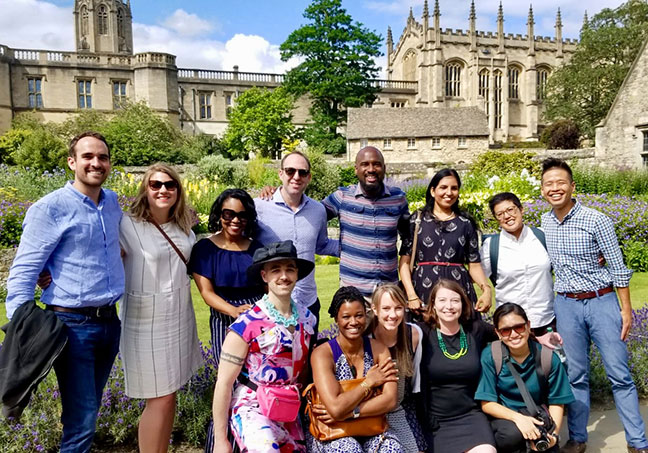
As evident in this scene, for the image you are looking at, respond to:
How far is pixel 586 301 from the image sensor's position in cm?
354

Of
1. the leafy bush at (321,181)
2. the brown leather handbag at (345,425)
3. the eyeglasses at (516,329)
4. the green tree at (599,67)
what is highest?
the green tree at (599,67)

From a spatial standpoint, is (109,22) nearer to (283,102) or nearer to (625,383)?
(283,102)

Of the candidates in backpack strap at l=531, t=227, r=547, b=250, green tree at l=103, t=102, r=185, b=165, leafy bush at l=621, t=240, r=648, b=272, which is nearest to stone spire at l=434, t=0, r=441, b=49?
green tree at l=103, t=102, r=185, b=165

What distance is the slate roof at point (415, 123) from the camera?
30984mm

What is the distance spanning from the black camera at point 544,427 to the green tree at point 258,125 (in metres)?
32.0

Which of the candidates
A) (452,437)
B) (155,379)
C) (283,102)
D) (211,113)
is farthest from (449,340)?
(211,113)

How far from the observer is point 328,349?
3.02 metres

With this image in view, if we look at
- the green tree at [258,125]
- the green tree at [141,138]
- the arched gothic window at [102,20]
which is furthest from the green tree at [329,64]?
the arched gothic window at [102,20]

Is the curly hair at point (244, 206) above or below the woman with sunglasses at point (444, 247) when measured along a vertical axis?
above

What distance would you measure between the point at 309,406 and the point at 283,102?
33764 millimetres

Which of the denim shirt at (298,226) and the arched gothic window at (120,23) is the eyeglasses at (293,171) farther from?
the arched gothic window at (120,23)

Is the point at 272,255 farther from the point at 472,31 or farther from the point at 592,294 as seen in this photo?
the point at 472,31

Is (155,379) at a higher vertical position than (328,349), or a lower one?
lower

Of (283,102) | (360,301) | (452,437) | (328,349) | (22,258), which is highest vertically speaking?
(283,102)
